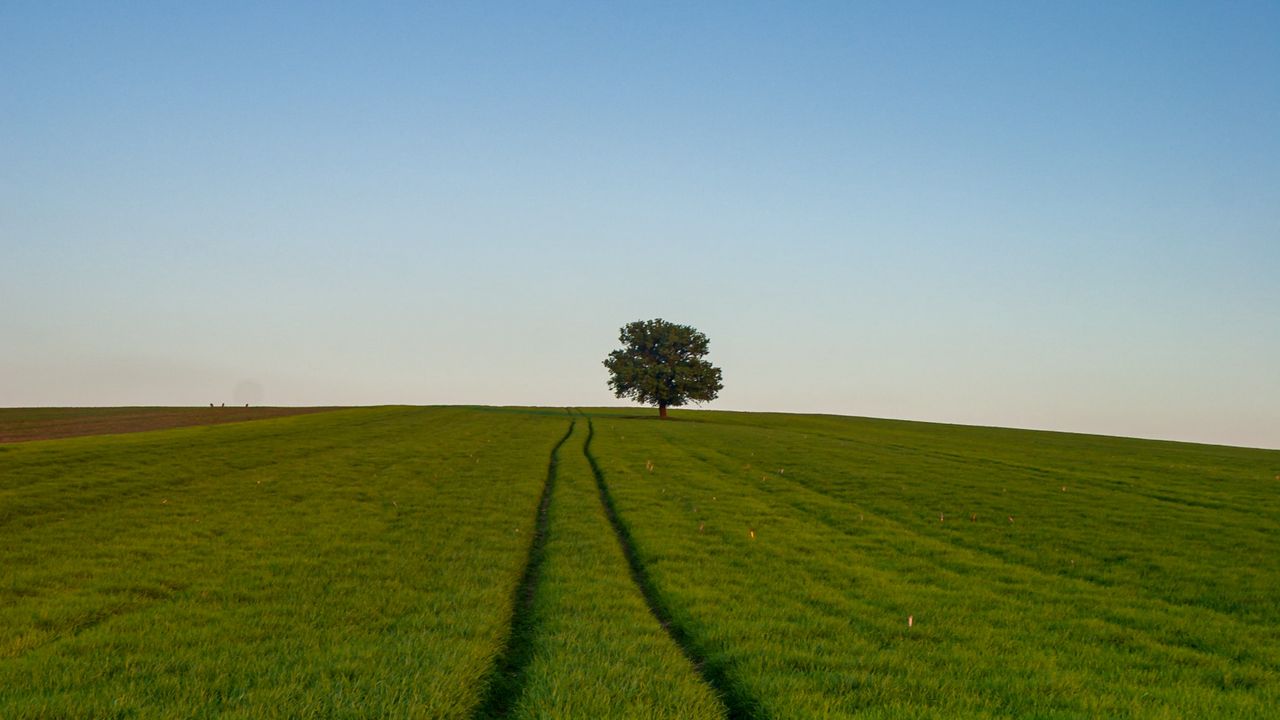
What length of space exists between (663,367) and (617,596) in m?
75.0

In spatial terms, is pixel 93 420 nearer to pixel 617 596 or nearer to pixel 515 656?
pixel 617 596

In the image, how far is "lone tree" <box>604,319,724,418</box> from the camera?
86188 mm

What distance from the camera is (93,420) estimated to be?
77812 mm

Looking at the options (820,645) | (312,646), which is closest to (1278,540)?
(820,645)

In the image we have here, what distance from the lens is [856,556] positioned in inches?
644

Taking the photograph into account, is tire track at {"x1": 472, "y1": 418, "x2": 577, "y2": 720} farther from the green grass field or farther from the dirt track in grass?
the dirt track in grass

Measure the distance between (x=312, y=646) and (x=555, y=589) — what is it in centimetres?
444

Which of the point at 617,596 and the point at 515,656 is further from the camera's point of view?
the point at 617,596

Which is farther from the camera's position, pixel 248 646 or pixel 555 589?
pixel 555 589

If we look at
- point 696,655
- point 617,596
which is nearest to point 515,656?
point 696,655

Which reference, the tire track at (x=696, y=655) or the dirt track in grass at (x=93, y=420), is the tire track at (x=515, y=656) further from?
the dirt track in grass at (x=93, y=420)

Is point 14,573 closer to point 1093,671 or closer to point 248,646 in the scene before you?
point 248,646

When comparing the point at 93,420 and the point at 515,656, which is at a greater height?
the point at 93,420

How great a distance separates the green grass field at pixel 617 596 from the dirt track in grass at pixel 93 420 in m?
44.7
